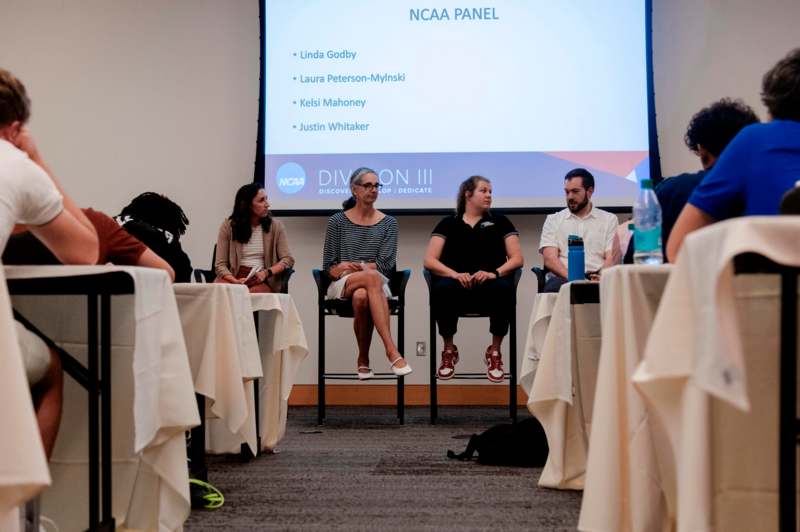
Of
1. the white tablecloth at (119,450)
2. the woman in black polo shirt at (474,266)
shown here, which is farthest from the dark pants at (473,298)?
the white tablecloth at (119,450)

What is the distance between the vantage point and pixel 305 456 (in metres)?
3.44

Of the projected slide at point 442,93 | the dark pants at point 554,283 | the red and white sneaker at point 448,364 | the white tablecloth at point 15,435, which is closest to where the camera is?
the white tablecloth at point 15,435

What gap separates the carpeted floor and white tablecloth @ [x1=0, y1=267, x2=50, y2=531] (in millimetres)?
980

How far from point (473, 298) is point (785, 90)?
9.56 ft

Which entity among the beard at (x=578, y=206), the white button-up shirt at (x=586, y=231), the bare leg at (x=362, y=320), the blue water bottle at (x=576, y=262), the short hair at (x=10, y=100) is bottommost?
the bare leg at (x=362, y=320)

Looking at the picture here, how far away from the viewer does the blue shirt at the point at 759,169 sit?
5.41ft

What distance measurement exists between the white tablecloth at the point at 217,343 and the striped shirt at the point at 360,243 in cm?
202

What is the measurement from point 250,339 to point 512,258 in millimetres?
2121

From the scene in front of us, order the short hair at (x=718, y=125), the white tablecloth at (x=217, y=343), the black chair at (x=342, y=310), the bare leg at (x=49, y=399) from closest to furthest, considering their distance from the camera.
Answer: the bare leg at (x=49, y=399)
the short hair at (x=718, y=125)
the white tablecloth at (x=217, y=343)
the black chair at (x=342, y=310)

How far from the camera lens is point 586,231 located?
4691 mm

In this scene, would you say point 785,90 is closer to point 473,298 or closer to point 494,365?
point 473,298

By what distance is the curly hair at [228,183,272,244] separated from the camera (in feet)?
15.7

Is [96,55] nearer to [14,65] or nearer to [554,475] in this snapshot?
[14,65]

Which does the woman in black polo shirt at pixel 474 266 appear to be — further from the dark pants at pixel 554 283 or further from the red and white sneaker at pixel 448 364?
the dark pants at pixel 554 283
